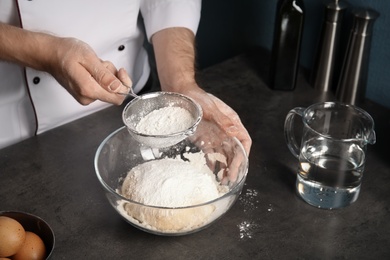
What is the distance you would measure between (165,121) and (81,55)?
20 centimetres

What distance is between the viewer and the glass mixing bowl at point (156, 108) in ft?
3.32

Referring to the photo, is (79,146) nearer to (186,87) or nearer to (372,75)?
(186,87)

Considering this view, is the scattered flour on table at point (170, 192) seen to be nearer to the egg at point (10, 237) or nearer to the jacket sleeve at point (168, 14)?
the egg at point (10, 237)

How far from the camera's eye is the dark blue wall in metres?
1.38

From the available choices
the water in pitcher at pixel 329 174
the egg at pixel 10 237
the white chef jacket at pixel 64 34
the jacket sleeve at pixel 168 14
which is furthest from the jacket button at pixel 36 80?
the water in pitcher at pixel 329 174

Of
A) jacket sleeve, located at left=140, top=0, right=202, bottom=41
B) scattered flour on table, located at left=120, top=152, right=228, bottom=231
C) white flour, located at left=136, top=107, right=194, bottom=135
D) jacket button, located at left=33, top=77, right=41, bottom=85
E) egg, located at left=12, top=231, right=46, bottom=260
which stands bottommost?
egg, located at left=12, top=231, right=46, bottom=260

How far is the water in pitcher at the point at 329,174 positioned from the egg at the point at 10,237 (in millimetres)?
518

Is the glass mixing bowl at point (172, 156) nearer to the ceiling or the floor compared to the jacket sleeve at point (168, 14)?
nearer to the floor

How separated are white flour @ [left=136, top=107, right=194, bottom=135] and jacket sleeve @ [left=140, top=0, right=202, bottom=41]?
43 centimetres

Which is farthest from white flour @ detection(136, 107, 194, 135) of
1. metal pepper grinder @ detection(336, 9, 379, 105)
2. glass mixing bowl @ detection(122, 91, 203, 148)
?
metal pepper grinder @ detection(336, 9, 379, 105)

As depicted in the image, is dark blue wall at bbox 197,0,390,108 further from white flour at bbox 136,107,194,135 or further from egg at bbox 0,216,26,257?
egg at bbox 0,216,26,257

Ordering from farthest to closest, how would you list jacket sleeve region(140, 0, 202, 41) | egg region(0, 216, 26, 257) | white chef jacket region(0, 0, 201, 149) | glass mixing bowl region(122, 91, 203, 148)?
1. jacket sleeve region(140, 0, 202, 41)
2. white chef jacket region(0, 0, 201, 149)
3. glass mixing bowl region(122, 91, 203, 148)
4. egg region(0, 216, 26, 257)

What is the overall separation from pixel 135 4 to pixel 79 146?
1.38ft

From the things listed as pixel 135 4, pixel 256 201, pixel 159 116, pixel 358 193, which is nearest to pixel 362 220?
pixel 358 193
